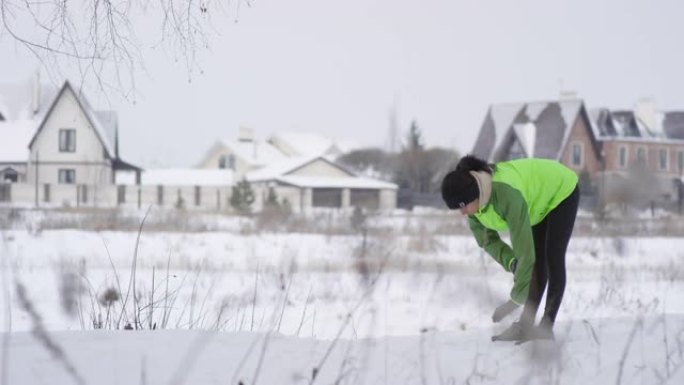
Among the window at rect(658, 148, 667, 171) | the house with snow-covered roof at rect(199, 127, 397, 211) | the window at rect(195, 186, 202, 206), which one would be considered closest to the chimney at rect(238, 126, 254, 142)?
the house with snow-covered roof at rect(199, 127, 397, 211)

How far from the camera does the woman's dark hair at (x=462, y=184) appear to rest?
436 centimetres

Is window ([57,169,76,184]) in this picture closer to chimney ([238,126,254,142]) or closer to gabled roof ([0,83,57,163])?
gabled roof ([0,83,57,163])

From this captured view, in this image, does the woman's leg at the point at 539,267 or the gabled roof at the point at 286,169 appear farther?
the gabled roof at the point at 286,169

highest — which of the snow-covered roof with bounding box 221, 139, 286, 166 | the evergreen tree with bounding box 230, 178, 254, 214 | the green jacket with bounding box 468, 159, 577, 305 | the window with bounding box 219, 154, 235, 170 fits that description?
the snow-covered roof with bounding box 221, 139, 286, 166

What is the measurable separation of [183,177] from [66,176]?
408 inches

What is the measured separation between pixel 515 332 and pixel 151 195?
4299 centimetres

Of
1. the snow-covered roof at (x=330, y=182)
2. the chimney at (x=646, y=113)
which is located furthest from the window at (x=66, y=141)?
the chimney at (x=646, y=113)

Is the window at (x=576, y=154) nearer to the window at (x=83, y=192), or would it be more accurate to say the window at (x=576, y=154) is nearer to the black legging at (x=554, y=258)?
the window at (x=83, y=192)

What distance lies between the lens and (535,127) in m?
46.4

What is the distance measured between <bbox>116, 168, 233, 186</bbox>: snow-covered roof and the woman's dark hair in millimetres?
46043

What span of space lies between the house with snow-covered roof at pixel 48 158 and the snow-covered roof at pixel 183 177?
21.3 ft

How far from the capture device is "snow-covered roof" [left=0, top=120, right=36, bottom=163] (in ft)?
145

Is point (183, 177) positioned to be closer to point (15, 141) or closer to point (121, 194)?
point (121, 194)

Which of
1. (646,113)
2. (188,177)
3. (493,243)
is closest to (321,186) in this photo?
(188,177)
